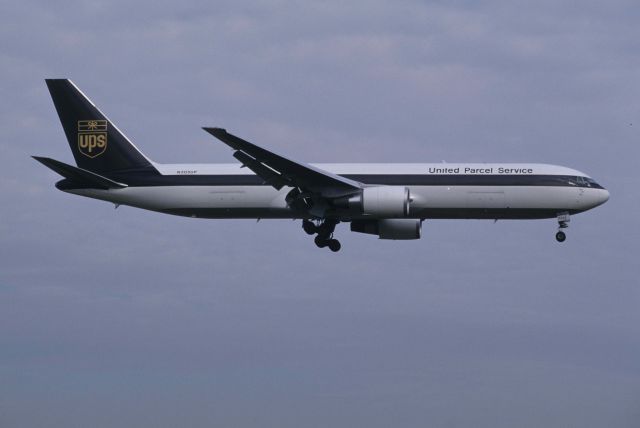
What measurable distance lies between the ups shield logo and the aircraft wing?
A: 10.4 meters

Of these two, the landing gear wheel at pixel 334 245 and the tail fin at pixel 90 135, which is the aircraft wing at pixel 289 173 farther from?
the tail fin at pixel 90 135

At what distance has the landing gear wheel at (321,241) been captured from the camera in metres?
52.9

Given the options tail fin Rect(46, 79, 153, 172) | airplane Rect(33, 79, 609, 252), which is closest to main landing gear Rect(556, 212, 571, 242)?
airplane Rect(33, 79, 609, 252)

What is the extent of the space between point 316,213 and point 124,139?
11672 mm

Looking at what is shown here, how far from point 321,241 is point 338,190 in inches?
193

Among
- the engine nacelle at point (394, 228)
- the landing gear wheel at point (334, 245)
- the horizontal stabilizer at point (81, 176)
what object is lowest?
the landing gear wheel at point (334, 245)

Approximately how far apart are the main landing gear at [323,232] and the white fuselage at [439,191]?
1.73 meters

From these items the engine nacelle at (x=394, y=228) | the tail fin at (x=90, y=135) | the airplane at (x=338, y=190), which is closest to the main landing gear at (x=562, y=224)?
the airplane at (x=338, y=190)

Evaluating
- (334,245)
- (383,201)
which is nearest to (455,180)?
(383,201)

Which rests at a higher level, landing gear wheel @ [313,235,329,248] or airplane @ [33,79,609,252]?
airplane @ [33,79,609,252]

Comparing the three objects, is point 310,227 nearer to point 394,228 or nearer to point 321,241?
point 321,241

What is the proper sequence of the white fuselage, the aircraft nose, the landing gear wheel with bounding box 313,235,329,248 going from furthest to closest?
the landing gear wheel with bounding box 313,235,329,248 < the aircraft nose < the white fuselage

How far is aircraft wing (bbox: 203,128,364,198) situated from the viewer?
47.0m

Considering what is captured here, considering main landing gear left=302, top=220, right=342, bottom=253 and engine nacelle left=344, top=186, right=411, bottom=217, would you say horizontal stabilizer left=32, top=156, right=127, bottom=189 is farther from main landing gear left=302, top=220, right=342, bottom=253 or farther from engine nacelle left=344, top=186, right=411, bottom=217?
engine nacelle left=344, top=186, right=411, bottom=217
